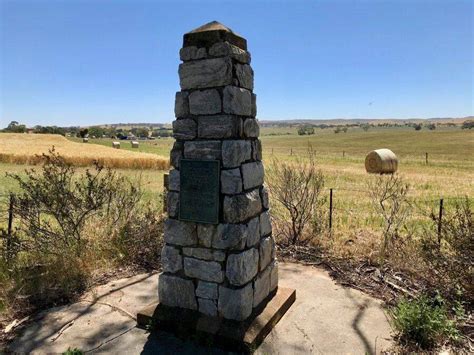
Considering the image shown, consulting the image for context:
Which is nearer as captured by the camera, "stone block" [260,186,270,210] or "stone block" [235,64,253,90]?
"stone block" [235,64,253,90]

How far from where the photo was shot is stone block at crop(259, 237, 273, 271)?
183 inches

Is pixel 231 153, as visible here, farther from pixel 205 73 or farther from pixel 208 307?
pixel 208 307

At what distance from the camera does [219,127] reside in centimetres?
413

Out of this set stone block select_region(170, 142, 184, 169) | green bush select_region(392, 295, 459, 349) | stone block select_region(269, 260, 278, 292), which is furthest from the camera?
stone block select_region(269, 260, 278, 292)

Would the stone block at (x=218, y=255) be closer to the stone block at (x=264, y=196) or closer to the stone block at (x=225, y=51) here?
the stone block at (x=264, y=196)

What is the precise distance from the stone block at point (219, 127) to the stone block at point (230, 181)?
1.27ft

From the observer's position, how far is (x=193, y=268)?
14.4 feet

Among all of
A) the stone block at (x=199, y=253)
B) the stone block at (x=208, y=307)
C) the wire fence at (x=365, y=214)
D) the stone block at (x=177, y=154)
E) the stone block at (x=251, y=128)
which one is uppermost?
the stone block at (x=251, y=128)

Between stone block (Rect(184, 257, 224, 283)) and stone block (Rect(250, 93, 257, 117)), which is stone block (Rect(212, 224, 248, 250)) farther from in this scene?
stone block (Rect(250, 93, 257, 117))

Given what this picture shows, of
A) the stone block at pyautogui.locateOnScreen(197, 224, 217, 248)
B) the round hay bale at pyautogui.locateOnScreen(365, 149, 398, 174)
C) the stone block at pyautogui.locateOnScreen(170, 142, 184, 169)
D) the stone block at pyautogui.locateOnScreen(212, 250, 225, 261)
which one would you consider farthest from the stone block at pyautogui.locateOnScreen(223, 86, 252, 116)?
the round hay bale at pyautogui.locateOnScreen(365, 149, 398, 174)

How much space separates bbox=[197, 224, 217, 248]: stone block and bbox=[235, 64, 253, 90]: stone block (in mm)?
1613

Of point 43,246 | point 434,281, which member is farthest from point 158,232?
point 434,281

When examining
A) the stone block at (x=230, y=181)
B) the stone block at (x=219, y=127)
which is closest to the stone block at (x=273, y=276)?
the stone block at (x=230, y=181)

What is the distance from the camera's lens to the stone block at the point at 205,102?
412 cm
